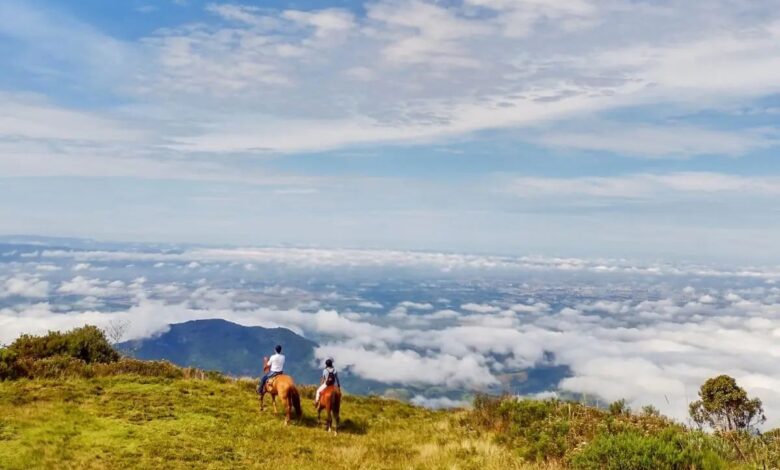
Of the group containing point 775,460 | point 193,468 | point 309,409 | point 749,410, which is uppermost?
point 775,460

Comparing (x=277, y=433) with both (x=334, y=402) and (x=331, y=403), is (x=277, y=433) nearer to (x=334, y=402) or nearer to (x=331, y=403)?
(x=331, y=403)

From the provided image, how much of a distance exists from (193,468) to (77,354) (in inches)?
721

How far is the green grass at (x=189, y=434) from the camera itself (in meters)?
14.1

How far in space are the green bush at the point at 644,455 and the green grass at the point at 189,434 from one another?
2267 mm

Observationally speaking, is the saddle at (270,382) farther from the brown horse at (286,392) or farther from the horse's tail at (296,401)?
the horse's tail at (296,401)

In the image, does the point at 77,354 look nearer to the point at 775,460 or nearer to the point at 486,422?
the point at 486,422

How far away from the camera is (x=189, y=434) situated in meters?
16.6

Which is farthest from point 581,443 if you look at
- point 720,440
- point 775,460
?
point 775,460

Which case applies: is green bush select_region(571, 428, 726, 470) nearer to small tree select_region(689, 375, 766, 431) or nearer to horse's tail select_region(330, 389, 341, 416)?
horse's tail select_region(330, 389, 341, 416)

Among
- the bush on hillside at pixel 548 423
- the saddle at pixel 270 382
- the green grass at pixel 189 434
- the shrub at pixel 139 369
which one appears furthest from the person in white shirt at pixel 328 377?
the shrub at pixel 139 369

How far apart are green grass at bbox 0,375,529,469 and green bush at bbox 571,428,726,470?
2.27 m

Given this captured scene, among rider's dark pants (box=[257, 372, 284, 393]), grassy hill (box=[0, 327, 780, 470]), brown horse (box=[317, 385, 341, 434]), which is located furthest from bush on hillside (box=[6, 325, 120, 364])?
brown horse (box=[317, 385, 341, 434])

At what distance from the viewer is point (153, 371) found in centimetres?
2602

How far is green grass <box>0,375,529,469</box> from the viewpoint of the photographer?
1409 centimetres
